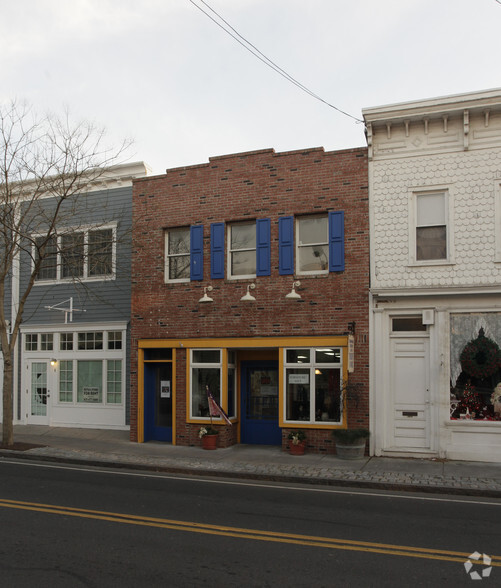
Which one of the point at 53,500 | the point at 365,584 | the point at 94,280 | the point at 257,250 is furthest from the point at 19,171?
the point at 365,584

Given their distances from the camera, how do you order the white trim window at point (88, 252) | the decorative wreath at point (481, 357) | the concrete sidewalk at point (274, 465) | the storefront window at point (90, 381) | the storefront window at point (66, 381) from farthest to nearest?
the storefront window at point (66, 381), the storefront window at point (90, 381), the white trim window at point (88, 252), the decorative wreath at point (481, 357), the concrete sidewalk at point (274, 465)

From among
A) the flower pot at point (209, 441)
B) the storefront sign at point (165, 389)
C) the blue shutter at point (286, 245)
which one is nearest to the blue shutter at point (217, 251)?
the blue shutter at point (286, 245)

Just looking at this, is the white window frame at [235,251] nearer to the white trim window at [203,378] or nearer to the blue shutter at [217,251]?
the blue shutter at [217,251]

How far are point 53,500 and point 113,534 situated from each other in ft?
7.67

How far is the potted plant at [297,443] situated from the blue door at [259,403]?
1.49 meters

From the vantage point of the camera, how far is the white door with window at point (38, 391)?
18328mm

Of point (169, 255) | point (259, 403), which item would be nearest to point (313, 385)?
point (259, 403)

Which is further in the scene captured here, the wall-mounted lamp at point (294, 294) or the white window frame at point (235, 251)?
the white window frame at point (235, 251)

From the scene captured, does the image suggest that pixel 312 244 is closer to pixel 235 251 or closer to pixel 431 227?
pixel 235 251

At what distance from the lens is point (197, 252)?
15.3 meters

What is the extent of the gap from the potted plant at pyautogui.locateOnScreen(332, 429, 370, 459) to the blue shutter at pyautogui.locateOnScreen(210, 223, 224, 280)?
4.98m

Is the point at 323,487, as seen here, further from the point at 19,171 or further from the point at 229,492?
the point at 19,171

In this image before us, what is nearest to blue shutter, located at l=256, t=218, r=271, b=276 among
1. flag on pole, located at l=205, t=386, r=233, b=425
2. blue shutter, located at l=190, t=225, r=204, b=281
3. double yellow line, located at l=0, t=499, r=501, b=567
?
blue shutter, located at l=190, t=225, r=204, b=281

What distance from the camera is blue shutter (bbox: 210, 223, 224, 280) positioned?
14969 mm
